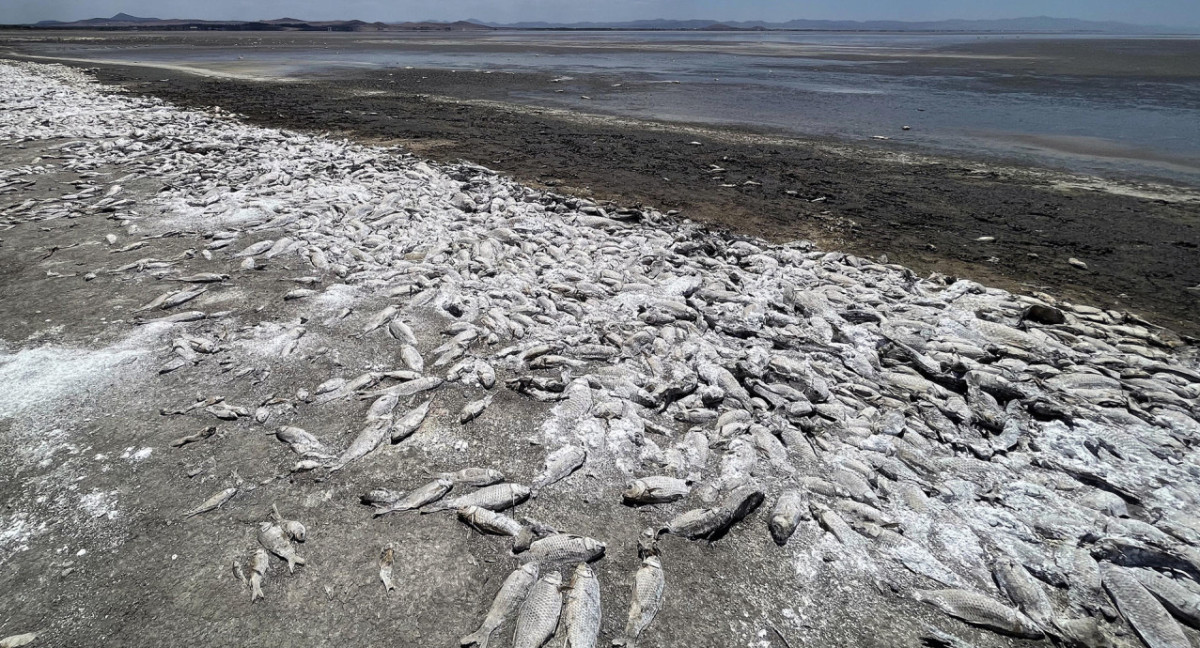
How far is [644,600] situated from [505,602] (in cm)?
70

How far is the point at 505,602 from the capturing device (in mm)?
2758

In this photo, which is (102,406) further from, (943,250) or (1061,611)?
(943,250)

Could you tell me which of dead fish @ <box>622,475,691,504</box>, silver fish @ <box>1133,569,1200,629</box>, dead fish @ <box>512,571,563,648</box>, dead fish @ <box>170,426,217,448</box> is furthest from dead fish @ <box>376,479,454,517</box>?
silver fish @ <box>1133,569,1200,629</box>

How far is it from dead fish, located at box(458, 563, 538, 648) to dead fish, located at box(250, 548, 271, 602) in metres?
1.06

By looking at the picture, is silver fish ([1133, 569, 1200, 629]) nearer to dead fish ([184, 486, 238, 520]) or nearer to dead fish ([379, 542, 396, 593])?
dead fish ([379, 542, 396, 593])

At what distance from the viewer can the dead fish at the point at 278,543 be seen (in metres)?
2.93

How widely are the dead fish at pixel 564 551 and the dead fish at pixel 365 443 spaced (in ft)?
4.70

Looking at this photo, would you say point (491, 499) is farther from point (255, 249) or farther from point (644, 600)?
point (255, 249)

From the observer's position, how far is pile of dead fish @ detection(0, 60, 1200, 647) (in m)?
3.02

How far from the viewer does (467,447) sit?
3865 millimetres

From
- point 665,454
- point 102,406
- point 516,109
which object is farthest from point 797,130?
point 102,406

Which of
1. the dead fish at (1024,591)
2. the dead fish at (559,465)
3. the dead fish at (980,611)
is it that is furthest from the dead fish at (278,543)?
the dead fish at (1024,591)

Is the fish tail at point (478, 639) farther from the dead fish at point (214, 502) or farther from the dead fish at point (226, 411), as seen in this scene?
the dead fish at point (226, 411)

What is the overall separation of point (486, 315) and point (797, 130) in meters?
14.4
